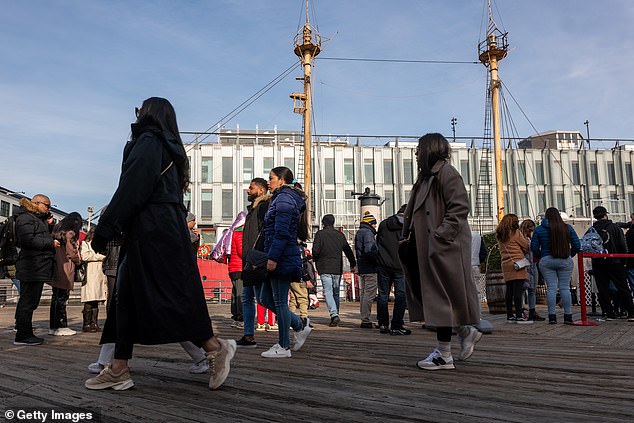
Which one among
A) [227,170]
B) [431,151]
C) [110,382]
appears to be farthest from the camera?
[227,170]

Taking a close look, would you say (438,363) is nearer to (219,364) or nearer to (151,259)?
(219,364)

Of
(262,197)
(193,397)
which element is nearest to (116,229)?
(193,397)

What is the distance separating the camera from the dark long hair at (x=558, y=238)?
8.70m

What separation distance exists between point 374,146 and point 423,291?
4572cm

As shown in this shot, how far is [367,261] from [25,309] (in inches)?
199

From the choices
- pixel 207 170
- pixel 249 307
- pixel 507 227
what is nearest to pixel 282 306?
pixel 249 307

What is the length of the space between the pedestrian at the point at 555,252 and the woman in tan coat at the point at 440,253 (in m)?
4.86

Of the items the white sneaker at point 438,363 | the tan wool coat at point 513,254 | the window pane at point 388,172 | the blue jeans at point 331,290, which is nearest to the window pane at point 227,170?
the window pane at point 388,172

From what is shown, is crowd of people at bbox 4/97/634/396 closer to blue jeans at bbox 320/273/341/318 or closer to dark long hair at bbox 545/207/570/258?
blue jeans at bbox 320/273/341/318

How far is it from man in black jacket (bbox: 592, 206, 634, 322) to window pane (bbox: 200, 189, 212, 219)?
132 ft

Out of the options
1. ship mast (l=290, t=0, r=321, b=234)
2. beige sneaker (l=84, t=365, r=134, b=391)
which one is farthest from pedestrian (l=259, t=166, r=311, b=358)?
ship mast (l=290, t=0, r=321, b=234)

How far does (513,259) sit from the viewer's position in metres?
8.93

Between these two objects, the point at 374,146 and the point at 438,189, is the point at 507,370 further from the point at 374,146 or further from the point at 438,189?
the point at 374,146

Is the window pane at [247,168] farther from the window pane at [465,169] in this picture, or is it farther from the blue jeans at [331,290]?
the blue jeans at [331,290]
